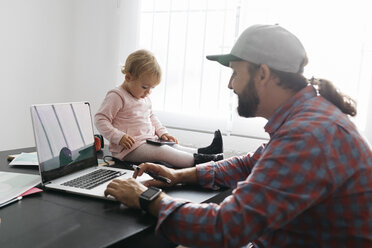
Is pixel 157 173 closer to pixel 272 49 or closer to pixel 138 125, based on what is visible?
pixel 272 49

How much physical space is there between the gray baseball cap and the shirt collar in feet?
0.22

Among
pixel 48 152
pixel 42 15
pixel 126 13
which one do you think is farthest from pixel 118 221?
pixel 42 15

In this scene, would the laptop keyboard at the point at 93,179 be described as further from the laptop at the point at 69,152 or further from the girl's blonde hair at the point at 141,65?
the girl's blonde hair at the point at 141,65

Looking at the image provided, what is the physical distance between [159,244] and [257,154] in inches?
20.9

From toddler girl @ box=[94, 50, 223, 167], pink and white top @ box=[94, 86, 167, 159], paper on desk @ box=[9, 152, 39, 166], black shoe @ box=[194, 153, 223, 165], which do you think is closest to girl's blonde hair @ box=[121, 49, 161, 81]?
toddler girl @ box=[94, 50, 223, 167]

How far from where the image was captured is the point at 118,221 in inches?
31.9

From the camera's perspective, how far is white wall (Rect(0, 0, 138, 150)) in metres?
2.64

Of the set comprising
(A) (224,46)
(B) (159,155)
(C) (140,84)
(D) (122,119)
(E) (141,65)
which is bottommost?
(B) (159,155)

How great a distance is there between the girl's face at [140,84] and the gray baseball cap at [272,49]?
88cm

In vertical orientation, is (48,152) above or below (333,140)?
below

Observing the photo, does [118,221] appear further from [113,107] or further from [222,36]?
[222,36]

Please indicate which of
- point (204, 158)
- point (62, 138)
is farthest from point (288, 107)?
point (62, 138)

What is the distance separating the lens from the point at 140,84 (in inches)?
71.1

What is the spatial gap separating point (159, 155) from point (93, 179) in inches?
19.2
